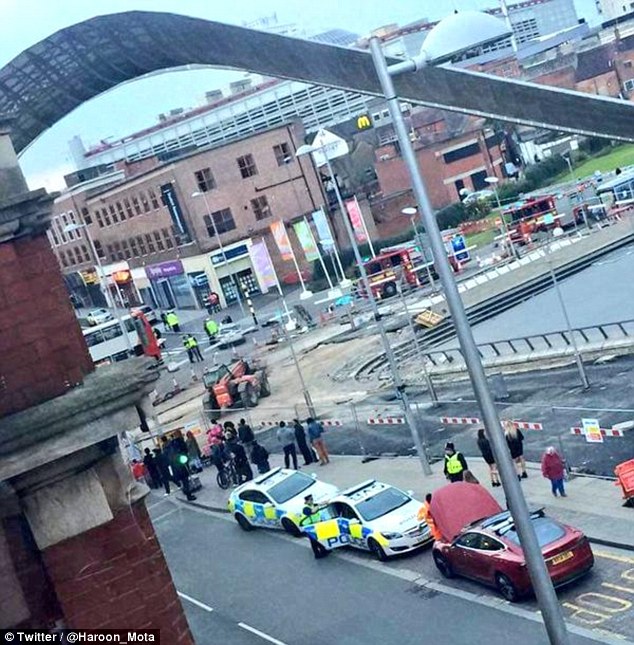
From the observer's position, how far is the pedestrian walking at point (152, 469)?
118 feet

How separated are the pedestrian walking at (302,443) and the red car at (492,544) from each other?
38.6 ft

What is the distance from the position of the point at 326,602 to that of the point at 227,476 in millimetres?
12723

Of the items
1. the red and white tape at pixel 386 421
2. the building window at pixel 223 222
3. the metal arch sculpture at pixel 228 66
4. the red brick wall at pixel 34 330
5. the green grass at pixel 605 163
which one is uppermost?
the metal arch sculpture at pixel 228 66

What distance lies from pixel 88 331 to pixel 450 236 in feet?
69.4

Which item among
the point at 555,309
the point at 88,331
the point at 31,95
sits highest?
the point at 31,95

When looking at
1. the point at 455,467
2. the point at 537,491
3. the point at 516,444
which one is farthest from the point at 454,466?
the point at 537,491

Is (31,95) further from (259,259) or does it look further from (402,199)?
(402,199)

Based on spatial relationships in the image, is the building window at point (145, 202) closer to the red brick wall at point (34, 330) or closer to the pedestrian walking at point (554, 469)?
the pedestrian walking at point (554, 469)

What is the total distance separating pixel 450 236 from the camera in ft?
218

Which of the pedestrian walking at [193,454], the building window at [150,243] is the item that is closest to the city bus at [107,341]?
the pedestrian walking at [193,454]

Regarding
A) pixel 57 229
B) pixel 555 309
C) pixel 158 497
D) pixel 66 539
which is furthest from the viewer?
pixel 57 229

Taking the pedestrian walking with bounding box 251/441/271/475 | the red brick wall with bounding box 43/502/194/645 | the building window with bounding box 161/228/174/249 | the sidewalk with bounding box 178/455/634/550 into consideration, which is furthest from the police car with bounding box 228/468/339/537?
the building window with bounding box 161/228/174/249

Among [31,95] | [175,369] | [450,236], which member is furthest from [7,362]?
[450,236]

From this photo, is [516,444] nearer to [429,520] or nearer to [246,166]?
[429,520]
